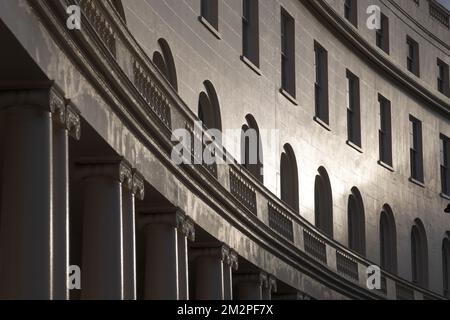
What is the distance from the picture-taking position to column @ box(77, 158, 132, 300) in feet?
90.8

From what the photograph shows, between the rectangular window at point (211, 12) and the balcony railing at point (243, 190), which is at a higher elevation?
the rectangular window at point (211, 12)

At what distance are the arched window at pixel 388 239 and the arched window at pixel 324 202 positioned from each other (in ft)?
21.0

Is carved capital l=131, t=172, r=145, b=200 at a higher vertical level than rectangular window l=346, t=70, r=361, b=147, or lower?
lower

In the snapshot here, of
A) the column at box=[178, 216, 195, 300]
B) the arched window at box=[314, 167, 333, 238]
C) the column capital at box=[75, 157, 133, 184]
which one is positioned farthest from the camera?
the arched window at box=[314, 167, 333, 238]

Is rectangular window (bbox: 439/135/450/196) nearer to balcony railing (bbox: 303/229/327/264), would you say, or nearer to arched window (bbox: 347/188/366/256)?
arched window (bbox: 347/188/366/256)

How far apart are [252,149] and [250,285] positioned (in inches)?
219

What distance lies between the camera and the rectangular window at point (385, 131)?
60.0 m

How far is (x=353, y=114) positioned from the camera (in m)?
57.1

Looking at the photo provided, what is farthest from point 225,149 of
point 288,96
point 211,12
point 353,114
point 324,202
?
point 353,114

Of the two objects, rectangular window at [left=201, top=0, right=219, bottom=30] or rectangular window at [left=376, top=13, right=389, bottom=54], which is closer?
rectangular window at [left=201, top=0, right=219, bottom=30]

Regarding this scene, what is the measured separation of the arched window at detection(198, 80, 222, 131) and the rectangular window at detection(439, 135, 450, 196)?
2474cm

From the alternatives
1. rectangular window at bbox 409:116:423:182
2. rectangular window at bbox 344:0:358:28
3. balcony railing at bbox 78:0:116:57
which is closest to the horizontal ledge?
rectangular window at bbox 409:116:423:182

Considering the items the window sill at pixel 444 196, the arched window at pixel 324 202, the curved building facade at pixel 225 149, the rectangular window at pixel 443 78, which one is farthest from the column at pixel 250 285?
the rectangular window at pixel 443 78

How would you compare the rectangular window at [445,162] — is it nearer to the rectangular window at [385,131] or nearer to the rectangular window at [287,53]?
the rectangular window at [385,131]
